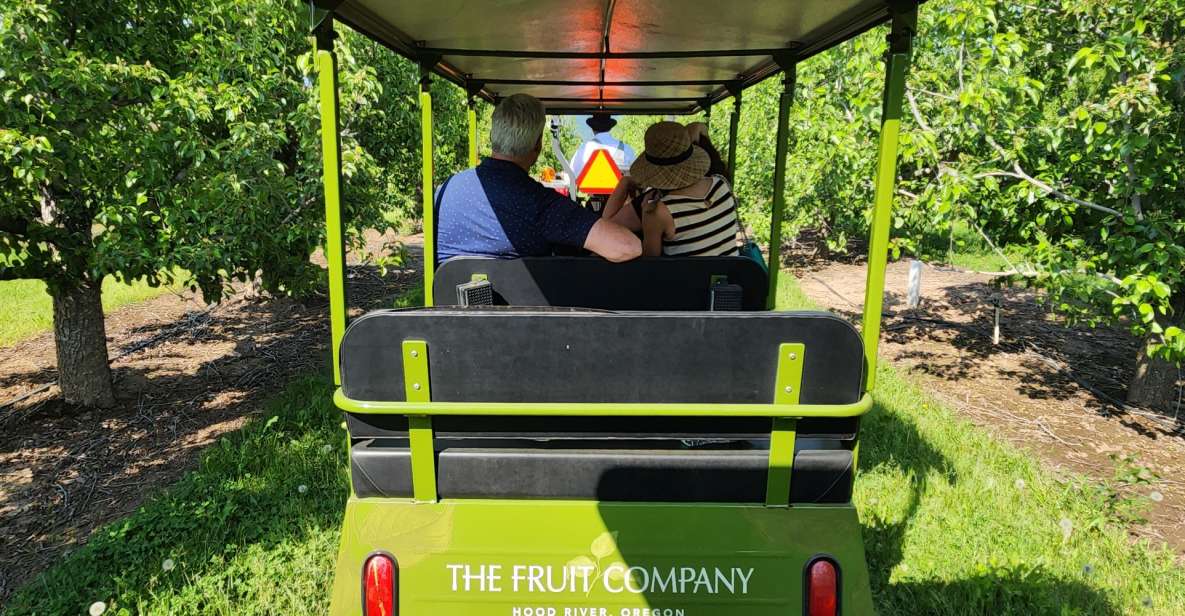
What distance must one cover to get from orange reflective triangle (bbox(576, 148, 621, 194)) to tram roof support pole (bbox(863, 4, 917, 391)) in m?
6.15

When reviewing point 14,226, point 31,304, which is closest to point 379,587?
point 14,226

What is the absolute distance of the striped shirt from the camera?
126 inches

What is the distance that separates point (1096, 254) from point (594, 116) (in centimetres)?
366

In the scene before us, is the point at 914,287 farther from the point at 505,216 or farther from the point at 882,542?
the point at 505,216

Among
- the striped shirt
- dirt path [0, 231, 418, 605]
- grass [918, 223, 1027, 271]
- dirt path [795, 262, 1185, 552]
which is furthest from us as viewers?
grass [918, 223, 1027, 271]

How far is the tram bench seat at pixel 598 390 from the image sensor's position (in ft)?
5.87

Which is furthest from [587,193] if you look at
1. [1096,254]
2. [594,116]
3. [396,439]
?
[396,439]

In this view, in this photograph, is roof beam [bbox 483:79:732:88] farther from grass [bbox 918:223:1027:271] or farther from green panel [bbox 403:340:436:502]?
grass [bbox 918:223:1027:271]

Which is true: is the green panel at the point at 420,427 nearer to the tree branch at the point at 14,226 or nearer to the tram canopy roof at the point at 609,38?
the tram canopy roof at the point at 609,38

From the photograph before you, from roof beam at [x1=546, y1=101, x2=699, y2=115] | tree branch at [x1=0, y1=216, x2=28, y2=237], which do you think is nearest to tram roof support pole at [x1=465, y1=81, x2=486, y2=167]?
roof beam at [x1=546, y1=101, x2=699, y2=115]

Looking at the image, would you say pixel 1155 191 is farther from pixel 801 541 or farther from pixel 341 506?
pixel 341 506

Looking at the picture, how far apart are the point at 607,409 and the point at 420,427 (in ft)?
1.59

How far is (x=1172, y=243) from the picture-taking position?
4.27 m

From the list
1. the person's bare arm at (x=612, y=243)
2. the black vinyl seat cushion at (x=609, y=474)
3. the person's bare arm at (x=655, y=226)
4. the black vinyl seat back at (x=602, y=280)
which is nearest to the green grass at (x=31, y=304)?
the black vinyl seat back at (x=602, y=280)
